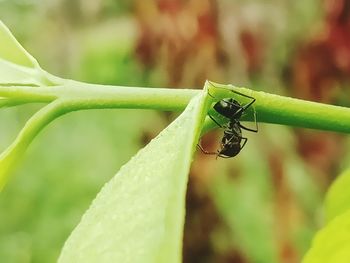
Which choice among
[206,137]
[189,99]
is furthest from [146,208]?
[206,137]

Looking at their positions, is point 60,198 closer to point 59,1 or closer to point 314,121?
point 59,1

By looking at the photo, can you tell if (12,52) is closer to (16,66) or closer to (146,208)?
(16,66)

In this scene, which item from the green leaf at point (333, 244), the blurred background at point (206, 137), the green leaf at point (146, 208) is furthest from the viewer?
the blurred background at point (206, 137)

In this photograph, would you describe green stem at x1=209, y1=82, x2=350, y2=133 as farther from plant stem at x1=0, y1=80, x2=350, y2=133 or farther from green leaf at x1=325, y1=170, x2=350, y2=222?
green leaf at x1=325, y1=170, x2=350, y2=222

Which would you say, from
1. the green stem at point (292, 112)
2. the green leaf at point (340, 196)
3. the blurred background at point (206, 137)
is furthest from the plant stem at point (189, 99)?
the blurred background at point (206, 137)

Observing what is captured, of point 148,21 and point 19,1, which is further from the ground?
point 19,1

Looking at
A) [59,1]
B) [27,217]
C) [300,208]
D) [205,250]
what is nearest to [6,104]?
[205,250]

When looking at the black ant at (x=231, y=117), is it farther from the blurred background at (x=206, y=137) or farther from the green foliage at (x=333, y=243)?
the blurred background at (x=206, y=137)
